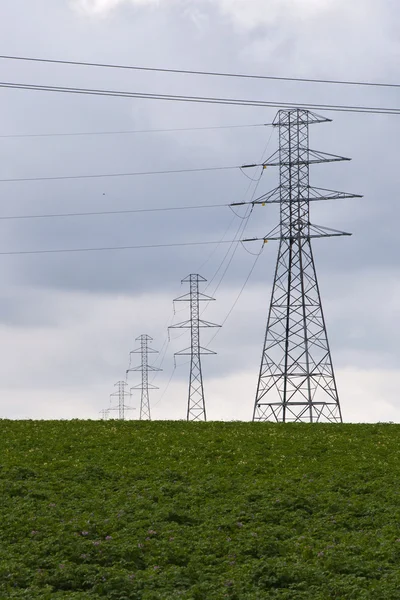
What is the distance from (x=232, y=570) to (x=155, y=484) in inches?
270

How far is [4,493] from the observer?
75.1ft

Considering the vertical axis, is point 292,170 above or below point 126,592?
above

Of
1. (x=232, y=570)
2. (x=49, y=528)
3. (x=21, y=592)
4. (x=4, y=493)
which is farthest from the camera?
(x=4, y=493)

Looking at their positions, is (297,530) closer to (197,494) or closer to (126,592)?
(197,494)

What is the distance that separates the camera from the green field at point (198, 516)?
17.0 m

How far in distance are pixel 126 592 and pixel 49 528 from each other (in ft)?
12.7

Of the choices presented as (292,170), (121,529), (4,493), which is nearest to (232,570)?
(121,529)

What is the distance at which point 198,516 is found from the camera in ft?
69.8

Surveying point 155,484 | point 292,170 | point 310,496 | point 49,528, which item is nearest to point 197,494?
point 155,484

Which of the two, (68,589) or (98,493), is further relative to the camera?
(98,493)

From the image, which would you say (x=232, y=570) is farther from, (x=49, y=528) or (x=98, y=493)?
(x=98, y=493)

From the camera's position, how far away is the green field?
17.0m

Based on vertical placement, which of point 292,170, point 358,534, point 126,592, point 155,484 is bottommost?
point 126,592

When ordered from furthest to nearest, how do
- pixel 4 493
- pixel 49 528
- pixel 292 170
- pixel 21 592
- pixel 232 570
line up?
pixel 292 170
pixel 4 493
pixel 49 528
pixel 232 570
pixel 21 592
